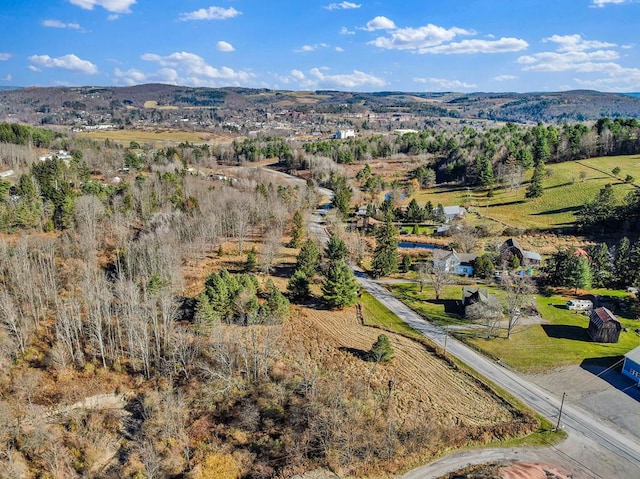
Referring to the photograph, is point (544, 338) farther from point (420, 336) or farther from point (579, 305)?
point (420, 336)

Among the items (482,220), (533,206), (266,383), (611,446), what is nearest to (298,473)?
(266,383)

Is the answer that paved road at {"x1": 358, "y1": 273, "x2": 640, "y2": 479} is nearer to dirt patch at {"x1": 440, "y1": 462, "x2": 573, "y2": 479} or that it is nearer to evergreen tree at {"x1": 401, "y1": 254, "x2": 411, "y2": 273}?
dirt patch at {"x1": 440, "y1": 462, "x2": 573, "y2": 479}

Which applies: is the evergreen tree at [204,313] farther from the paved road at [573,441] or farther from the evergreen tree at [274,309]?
the paved road at [573,441]

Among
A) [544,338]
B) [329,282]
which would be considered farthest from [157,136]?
→ [544,338]

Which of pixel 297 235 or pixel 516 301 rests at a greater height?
pixel 297 235

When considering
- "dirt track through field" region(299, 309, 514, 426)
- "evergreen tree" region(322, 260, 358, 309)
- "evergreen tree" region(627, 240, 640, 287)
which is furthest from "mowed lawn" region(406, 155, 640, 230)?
"dirt track through field" region(299, 309, 514, 426)

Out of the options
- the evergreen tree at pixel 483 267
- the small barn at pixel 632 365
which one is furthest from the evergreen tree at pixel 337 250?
the small barn at pixel 632 365
